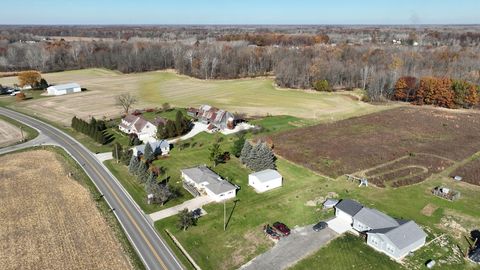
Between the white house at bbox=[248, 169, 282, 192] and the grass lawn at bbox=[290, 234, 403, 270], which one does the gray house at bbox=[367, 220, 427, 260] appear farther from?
the white house at bbox=[248, 169, 282, 192]

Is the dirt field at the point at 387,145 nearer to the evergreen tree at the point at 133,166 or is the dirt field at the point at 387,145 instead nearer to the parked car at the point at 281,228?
the parked car at the point at 281,228

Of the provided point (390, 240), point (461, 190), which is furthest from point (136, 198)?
point (461, 190)

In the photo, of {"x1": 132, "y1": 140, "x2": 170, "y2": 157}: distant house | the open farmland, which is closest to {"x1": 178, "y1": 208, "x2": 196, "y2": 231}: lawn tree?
{"x1": 132, "y1": 140, "x2": 170, "y2": 157}: distant house

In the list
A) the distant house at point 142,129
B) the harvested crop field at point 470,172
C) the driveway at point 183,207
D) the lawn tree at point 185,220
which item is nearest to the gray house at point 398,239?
the lawn tree at point 185,220

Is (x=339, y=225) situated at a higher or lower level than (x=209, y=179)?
lower

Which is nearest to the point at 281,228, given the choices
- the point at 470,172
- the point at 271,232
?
the point at 271,232

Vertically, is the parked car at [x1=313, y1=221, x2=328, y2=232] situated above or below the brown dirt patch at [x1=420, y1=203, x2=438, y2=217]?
above

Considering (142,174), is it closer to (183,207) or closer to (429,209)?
(183,207)
